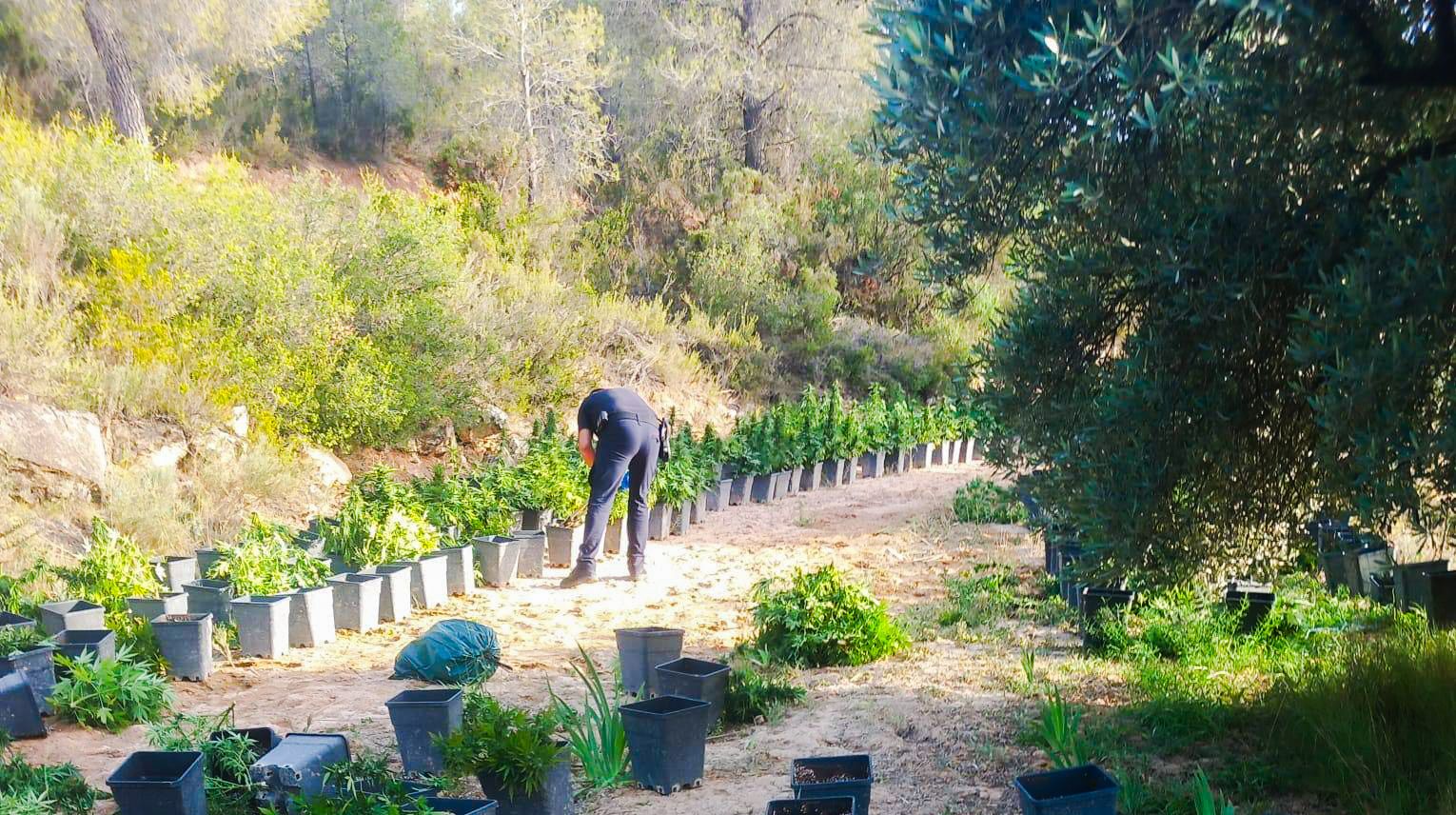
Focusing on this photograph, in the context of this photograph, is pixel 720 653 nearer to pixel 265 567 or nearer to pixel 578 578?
pixel 578 578

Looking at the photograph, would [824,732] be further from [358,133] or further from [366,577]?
[358,133]

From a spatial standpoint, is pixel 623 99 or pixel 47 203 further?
pixel 623 99

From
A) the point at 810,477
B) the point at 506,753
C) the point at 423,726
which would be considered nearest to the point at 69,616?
the point at 423,726

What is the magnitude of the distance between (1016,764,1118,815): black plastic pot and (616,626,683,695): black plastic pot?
95.2 inches

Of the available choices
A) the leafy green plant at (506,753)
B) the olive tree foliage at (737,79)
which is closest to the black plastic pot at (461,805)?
the leafy green plant at (506,753)

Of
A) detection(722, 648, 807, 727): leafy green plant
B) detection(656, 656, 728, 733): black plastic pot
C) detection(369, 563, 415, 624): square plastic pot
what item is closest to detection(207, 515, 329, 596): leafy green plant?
detection(369, 563, 415, 624): square plastic pot

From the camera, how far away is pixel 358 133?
969 inches

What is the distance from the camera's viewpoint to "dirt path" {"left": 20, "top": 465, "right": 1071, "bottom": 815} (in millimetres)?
4426

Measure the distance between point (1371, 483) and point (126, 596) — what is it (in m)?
6.37

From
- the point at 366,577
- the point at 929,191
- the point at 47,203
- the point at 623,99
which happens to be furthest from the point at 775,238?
the point at 929,191

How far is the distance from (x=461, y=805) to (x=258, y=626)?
139 inches

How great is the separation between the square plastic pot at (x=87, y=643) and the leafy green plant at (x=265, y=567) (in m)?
1.04

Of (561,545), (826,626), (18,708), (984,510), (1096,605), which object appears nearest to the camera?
(18,708)

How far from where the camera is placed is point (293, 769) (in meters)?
3.96
